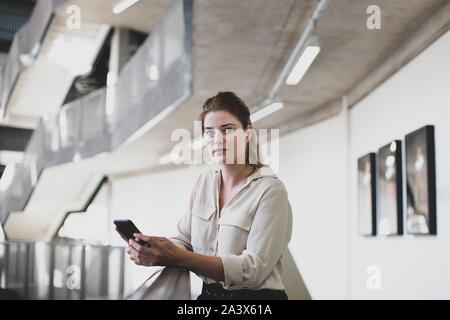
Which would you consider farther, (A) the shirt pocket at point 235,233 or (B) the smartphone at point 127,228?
(A) the shirt pocket at point 235,233

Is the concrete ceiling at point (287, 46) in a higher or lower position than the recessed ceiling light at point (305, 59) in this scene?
higher

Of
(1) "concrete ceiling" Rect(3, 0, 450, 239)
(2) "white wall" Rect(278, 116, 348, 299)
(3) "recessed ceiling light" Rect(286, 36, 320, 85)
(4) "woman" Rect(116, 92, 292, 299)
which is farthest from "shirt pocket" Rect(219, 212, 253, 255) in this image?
(2) "white wall" Rect(278, 116, 348, 299)

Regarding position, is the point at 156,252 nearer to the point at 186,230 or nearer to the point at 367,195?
the point at 186,230

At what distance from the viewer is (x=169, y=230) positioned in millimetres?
14359

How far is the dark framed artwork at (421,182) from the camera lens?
206 inches

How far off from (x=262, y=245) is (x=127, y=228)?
374 mm

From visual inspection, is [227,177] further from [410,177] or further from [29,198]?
[29,198]

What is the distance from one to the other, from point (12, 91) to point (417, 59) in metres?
14.3

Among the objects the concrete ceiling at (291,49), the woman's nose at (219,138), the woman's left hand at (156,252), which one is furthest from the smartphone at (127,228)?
the concrete ceiling at (291,49)

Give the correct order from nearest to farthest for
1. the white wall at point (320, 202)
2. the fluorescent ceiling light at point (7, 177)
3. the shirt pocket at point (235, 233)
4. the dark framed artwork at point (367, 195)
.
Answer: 1. the shirt pocket at point (235, 233)
2. the dark framed artwork at point (367, 195)
3. the white wall at point (320, 202)
4. the fluorescent ceiling light at point (7, 177)

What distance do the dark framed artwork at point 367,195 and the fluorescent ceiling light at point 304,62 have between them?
1.51m

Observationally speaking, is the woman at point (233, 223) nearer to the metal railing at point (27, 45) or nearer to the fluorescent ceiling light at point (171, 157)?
the fluorescent ceiling light at point (171, 157)

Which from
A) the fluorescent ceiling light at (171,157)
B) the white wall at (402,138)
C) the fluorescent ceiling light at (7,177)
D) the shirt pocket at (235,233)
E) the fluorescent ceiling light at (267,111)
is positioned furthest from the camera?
the fluorescent ceiling light at (7,177)

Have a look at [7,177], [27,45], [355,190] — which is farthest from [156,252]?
[7,177]
